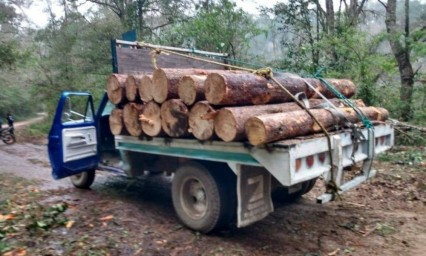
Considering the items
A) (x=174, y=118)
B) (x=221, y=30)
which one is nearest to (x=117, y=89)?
(x=174, y=118)

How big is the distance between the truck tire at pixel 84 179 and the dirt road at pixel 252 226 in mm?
→ 148

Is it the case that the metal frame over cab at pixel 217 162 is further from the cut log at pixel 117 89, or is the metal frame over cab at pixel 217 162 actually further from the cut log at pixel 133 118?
the cut log at pixel 117 89

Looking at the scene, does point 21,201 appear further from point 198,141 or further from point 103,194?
point 198,141

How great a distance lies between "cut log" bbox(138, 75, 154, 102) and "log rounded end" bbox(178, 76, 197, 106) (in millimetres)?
545

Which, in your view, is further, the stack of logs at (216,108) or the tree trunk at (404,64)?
the tree trunk at (404,64)

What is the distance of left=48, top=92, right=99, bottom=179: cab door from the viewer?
19.2ft

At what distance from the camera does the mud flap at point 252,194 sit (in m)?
4.32

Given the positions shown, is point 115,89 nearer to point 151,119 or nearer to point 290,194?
point 151,119

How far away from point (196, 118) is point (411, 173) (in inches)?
196

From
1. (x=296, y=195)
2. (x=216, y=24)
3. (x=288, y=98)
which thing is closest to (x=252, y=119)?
(x=288, y=98)

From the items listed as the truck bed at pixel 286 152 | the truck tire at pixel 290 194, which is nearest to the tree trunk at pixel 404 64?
the truck tire at pixel 290 194

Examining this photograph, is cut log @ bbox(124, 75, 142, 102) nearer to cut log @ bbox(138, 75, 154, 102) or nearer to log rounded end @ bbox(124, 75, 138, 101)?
log rounded end @ bbox(124, 75, 138, 101)

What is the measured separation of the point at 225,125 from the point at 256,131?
416 millimetres

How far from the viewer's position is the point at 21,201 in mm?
5961
